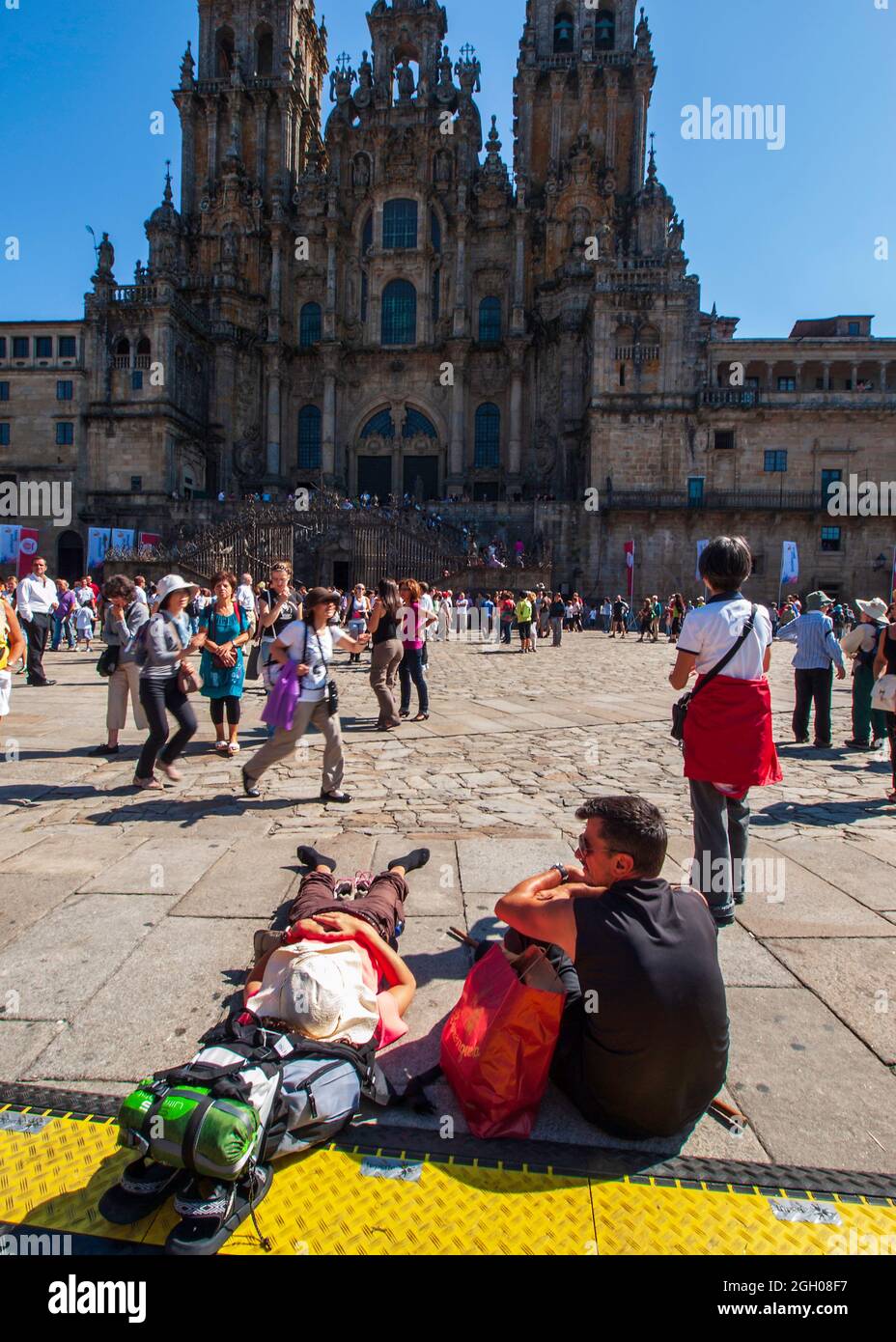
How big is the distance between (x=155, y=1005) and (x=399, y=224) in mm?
46042

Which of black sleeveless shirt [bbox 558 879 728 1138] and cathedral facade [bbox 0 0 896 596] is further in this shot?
cathedral facade [bbox 0 0 896 596]

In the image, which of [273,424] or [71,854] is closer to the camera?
[71,854]

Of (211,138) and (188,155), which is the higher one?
(211,138)

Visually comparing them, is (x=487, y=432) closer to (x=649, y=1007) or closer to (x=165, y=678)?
(x=165, y=678)

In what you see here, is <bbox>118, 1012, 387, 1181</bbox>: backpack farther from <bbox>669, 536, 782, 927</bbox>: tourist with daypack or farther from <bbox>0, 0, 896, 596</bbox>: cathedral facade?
<bbox>0, 0, 896, 596</bbox>: cathedral facade

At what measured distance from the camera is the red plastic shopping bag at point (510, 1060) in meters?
2.59

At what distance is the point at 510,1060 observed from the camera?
2.61 m

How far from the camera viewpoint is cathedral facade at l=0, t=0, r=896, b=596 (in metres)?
35.8

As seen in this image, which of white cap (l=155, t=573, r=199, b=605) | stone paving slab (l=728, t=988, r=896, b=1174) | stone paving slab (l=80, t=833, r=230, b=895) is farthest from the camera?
white cap (l=155, t=573, r=199, b=605)

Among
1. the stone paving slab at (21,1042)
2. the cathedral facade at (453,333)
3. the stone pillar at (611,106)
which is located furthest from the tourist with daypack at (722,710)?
the stone pillar at (611,106)

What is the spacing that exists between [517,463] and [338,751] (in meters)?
35.7

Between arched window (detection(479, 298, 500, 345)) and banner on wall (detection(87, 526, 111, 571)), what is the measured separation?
74.6 feet

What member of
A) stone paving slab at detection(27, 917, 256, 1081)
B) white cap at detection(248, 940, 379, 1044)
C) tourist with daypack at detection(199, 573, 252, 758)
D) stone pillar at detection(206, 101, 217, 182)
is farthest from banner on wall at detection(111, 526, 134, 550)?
white cap at detection(248, 940, 379, 1044)

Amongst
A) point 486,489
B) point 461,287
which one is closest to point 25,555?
point 486,489
